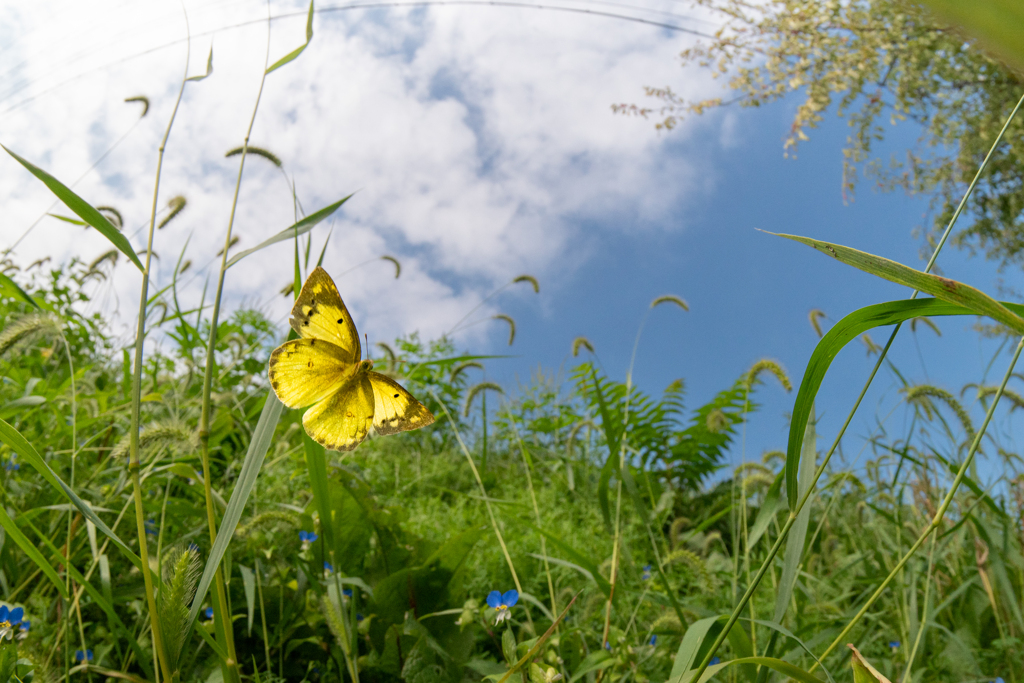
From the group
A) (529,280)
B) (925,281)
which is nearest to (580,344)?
(529,280)

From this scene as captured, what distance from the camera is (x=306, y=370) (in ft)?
3.31

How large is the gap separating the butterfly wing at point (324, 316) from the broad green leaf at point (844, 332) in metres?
0.70

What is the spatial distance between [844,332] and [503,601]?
0.70 m

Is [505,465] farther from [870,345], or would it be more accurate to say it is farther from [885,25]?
[885,25]

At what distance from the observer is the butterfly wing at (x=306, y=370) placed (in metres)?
0.93

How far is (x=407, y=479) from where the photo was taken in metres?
3.27

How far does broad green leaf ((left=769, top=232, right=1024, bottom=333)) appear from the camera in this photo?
0.48m

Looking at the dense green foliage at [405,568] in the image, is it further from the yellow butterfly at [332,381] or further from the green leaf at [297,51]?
the green leaf at [297,51]

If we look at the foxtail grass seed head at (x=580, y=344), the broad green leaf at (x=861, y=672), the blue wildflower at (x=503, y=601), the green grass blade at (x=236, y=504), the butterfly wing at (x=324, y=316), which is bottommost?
the broad green leaf at (x=861, y=672)

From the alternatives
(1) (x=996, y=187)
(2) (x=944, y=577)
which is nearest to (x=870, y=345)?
(2) (x=944, y=577)

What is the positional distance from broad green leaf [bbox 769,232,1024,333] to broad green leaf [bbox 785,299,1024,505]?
0.09m

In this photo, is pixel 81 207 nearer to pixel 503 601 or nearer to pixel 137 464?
pixel 137 464

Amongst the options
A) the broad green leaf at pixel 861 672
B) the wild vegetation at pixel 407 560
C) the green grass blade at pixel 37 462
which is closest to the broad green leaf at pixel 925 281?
the wild vegetation at pixel 407 560

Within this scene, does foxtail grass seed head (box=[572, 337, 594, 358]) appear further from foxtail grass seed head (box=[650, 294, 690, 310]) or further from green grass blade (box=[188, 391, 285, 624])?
green grass blade (box=[188, 391, 285, 624])
